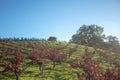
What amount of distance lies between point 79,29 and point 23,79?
115 m

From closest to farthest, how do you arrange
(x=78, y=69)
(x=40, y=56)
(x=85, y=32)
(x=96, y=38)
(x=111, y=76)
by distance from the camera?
(x=111, y=76) → (x=78, y=69) → (x=40, y=56) → (x=96, y=38) → (x=85, y=32)

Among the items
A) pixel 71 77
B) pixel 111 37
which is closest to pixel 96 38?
pixel 111 37

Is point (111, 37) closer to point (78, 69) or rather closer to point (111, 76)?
point (78, 69)

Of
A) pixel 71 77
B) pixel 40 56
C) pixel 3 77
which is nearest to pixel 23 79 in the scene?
pixel 3 77

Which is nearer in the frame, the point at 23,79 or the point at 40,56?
the point at 23,79

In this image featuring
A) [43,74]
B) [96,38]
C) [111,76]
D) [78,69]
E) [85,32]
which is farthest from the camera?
[85,32]

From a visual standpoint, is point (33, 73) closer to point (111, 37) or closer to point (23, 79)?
point (23, 79)

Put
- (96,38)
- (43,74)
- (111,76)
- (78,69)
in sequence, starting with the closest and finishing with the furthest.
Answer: (111,76) → (43,74) → (78,69) → (96,38)

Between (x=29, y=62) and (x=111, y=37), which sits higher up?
(x=111, y=37)

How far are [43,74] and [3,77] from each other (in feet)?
28.0

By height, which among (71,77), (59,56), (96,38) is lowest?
(71,77)

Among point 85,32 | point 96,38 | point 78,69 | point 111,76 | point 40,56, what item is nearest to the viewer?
point 111,76

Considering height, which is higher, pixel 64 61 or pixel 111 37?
pixel 111 37

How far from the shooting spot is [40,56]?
54812 mm
